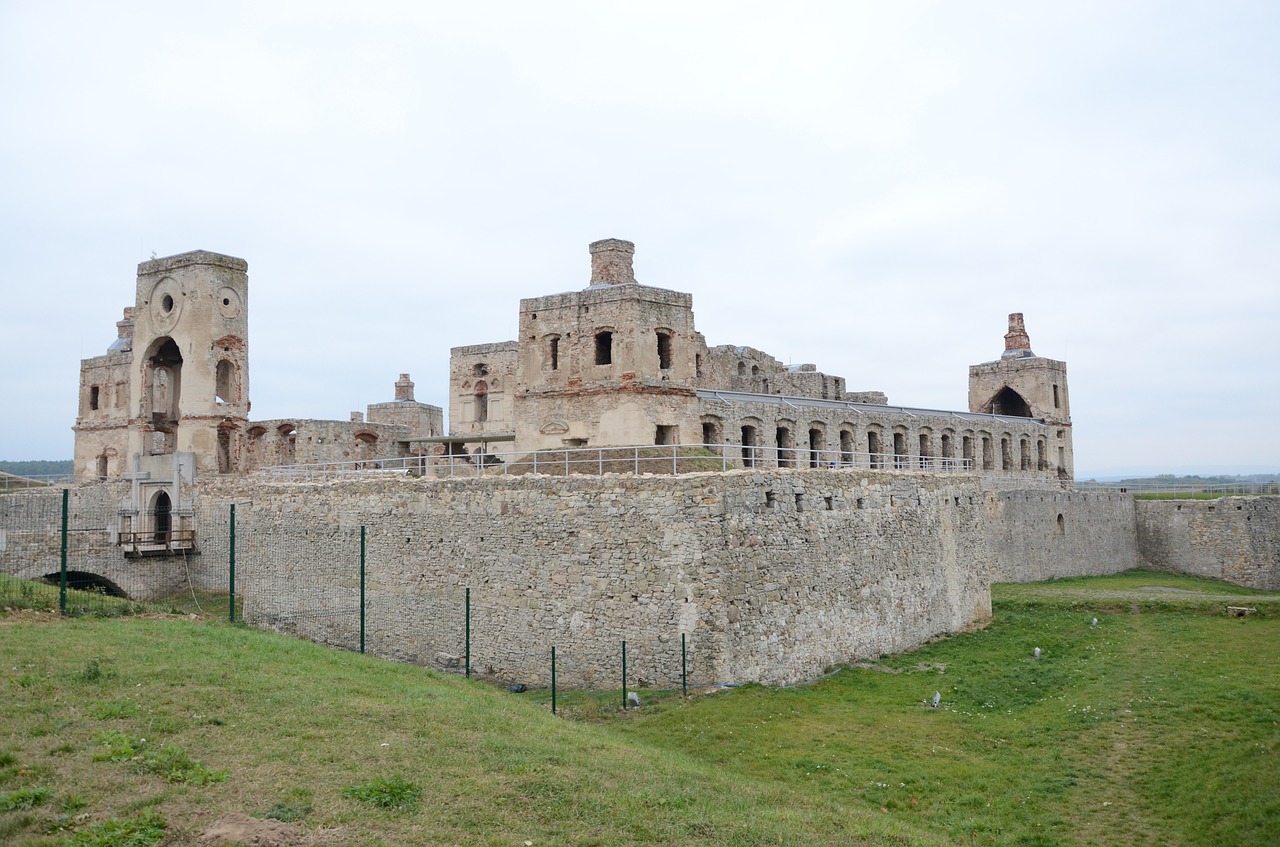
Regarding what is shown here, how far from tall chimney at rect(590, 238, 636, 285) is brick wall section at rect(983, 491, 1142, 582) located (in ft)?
59.4

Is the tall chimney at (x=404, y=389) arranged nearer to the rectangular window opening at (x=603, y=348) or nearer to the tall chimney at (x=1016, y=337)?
the rectangular window opening at (x=603, y=348)

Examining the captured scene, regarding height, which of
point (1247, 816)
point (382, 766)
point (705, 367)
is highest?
point (705, 367)

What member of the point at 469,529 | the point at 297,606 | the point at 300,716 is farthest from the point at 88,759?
the point at 297,606

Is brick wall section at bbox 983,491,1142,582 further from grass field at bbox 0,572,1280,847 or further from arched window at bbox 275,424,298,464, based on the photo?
arched window at bbox 275,424,298,464

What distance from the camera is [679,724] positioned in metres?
16.1

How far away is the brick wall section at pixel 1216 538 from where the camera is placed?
142 feet

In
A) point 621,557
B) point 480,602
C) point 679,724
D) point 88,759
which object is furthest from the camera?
point 480,602

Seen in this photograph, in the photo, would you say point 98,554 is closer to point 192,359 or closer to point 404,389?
point 192,359

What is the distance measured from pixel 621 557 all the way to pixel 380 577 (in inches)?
298

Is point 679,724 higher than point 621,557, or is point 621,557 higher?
point 621,557

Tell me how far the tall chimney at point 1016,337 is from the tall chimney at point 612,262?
29.8 meters

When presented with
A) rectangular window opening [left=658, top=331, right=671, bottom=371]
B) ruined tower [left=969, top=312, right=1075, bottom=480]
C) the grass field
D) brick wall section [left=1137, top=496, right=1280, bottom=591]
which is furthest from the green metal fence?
brick wall section [left=1137, top=496, right=1280, bottom=591]

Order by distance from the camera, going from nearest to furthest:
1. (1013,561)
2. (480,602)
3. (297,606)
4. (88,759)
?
(88,759) → (480,602) → (297,606) → (1013,561)

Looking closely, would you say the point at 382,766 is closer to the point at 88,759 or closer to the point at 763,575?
the point at 88,759
